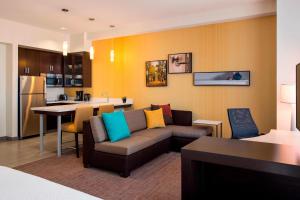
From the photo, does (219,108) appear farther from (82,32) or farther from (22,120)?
(22,120)

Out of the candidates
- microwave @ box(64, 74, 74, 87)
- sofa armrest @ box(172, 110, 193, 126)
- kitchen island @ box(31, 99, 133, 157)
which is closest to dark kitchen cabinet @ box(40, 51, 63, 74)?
microwave @ box(64, 74, 74, 87)

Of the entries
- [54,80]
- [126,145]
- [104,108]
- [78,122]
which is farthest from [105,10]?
[54,80]

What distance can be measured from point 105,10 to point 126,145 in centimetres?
275

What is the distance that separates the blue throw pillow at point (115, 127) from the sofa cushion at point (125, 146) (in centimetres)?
9

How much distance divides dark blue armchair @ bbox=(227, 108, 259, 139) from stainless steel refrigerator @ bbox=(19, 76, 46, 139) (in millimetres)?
4782

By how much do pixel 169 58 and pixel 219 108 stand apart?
1749mm

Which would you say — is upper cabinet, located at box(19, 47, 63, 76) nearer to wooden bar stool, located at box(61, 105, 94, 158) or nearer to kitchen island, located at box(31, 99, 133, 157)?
kitchen island, located at box(31, 99, 133, 157)

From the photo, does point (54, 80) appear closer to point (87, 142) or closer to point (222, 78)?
point (87, 142)

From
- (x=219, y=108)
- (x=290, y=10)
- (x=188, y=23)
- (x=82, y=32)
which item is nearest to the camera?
(x=290, y=10)

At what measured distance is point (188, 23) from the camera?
16.3 feet

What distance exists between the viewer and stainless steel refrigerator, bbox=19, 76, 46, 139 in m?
5.70

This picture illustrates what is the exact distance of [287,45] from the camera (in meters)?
3.69

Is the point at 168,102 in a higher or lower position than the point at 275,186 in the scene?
higher

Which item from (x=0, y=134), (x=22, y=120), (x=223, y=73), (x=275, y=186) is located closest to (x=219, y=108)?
(x=223, y=73)
